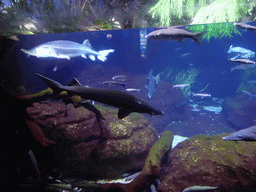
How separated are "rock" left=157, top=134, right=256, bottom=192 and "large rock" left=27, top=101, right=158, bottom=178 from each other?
1.62 metres

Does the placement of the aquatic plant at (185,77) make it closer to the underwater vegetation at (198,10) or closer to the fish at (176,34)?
the underwater vegetation at (198,10)

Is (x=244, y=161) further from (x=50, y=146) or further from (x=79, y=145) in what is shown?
(x=50, y=146)

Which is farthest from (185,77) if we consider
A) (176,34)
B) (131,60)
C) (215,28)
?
(176,34)

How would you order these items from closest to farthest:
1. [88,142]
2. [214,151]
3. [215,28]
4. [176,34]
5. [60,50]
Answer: [176,34] → [214,151] → [88,142] → [60,50] → [215,28]

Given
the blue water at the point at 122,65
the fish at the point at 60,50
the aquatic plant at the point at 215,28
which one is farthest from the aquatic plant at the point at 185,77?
the fish at the point at 60,50

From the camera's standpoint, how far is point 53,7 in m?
4.66

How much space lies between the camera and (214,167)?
4.05 meters

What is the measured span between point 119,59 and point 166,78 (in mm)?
11802

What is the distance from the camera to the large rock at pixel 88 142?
4828 mm

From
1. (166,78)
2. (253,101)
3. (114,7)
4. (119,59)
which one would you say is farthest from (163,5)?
(119,59)

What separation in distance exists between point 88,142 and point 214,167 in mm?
4412

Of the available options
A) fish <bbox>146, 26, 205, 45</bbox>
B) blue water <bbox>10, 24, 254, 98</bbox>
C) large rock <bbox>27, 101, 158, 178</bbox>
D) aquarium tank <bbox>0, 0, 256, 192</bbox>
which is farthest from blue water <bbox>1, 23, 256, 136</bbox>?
large rock <bbox>27, 101, 158, 178</bbox>

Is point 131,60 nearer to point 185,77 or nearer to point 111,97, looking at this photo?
point 185,77

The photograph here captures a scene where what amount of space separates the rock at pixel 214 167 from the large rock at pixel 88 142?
1.62 meters
